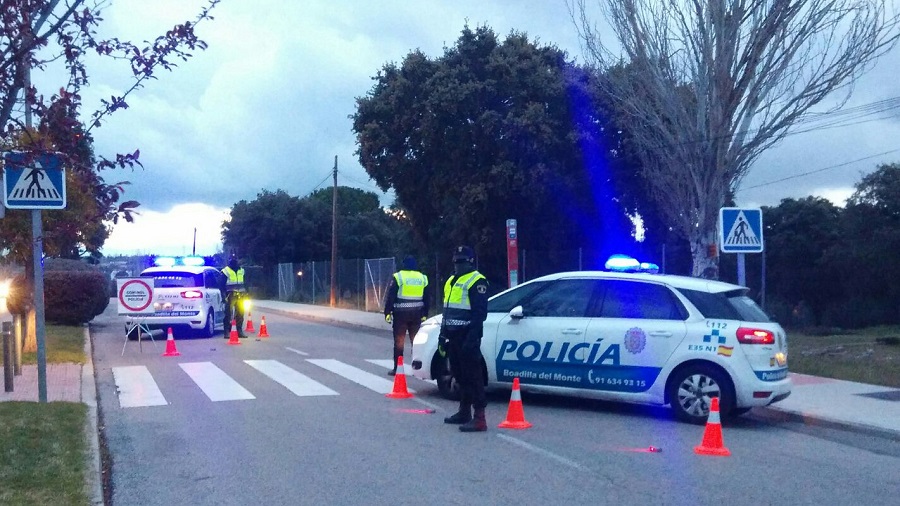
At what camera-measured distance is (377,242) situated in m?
67.2

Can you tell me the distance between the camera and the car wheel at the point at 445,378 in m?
12.2

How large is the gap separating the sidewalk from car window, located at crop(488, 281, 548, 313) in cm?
308

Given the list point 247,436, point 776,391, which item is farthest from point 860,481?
point 247,436

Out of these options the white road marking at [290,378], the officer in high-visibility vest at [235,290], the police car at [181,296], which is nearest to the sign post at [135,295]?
the police car at [181,296]

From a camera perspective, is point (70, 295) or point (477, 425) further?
point (70, 295)

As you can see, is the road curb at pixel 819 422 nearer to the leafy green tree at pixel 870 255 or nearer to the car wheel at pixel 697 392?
the car wheel at pixel 697 392

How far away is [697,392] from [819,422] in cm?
154

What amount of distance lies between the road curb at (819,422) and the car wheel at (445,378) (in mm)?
3687

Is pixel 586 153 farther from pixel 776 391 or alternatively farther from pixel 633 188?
pixel 776 391

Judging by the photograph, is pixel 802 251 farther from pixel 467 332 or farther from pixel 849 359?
pixel 467 332

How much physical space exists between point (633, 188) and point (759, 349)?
19.4m

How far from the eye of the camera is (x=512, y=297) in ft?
39.3

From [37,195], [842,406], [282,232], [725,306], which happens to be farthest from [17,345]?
[282,232]

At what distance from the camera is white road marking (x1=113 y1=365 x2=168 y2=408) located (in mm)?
12133
